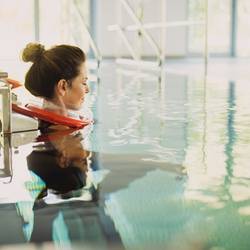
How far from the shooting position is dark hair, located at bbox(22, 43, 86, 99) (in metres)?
1.48

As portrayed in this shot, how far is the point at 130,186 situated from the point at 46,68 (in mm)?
739

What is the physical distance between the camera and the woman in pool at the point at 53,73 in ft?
4.86

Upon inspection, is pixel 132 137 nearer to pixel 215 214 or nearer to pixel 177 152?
pixel 177 152

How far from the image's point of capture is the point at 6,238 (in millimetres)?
585

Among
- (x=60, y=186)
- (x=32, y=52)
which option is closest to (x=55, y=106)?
(x=32, y=52)

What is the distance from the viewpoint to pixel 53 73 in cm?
149

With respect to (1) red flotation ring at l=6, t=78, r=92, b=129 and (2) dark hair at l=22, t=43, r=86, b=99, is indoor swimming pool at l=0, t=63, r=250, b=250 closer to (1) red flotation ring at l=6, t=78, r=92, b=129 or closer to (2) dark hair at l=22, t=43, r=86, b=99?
(1) red flotation ring at l=6, t=78, r=92, b=129

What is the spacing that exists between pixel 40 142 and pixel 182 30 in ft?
23.7

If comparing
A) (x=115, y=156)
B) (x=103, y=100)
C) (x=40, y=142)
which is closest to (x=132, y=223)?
(x=115, y=156)

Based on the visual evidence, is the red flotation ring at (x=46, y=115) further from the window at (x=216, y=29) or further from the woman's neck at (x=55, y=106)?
the window at (x=216, y=29)

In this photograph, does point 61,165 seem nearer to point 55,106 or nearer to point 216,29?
point 55,106

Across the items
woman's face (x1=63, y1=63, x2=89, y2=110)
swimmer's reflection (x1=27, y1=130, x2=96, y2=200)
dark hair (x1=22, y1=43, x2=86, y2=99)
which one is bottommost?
swimmer's reflection (x1=27, y1=130, x2=96, y2=200)

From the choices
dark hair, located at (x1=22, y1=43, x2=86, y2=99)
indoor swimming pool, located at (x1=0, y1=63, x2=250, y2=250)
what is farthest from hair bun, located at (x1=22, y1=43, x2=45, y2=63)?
indoor swimming pool, located at (x1=0, y1=63, x2=250, y2=250)

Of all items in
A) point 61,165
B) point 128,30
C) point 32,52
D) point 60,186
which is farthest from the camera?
point 128,30
